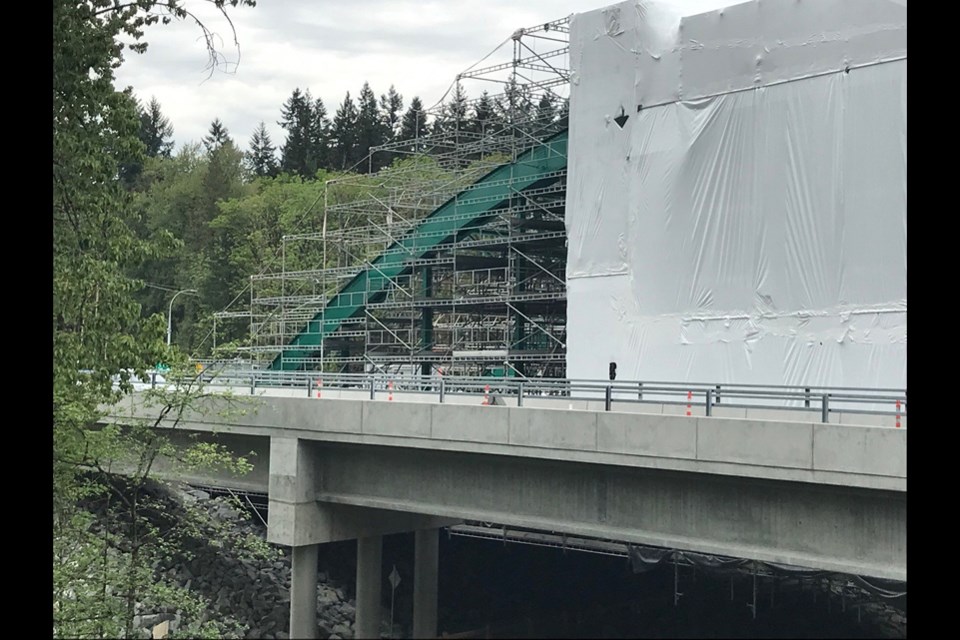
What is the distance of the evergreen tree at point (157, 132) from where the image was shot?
350 ft

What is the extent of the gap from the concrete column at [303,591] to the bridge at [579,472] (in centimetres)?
3

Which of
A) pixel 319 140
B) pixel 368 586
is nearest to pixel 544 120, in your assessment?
pixel 368 586

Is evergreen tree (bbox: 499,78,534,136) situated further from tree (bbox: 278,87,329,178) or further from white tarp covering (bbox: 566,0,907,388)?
tree (bbox: 278,87,329,178)

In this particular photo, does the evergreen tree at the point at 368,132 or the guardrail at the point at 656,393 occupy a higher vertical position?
the evergreen tree at the point at 368,132

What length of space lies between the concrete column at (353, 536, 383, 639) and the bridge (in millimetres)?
34

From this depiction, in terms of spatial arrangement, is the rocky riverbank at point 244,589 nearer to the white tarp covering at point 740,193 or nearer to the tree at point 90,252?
the white tarp covering at point 740,193

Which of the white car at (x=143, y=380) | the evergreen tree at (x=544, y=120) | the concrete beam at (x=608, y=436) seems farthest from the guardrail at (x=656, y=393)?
the evergreen tree at (x=544, y=120)

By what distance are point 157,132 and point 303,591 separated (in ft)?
A: 313

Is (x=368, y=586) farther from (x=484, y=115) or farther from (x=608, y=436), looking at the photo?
(x=484, y=115)

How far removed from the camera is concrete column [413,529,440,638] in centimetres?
2752

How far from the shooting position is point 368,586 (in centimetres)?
2533

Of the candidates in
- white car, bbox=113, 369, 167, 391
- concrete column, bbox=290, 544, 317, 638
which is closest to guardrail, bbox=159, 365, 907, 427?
white car, bbox=113, 369, 167, 391

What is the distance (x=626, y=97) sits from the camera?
102 feet

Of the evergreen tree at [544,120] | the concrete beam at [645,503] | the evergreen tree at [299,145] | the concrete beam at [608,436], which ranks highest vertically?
the evergreen tree at [299,145]
